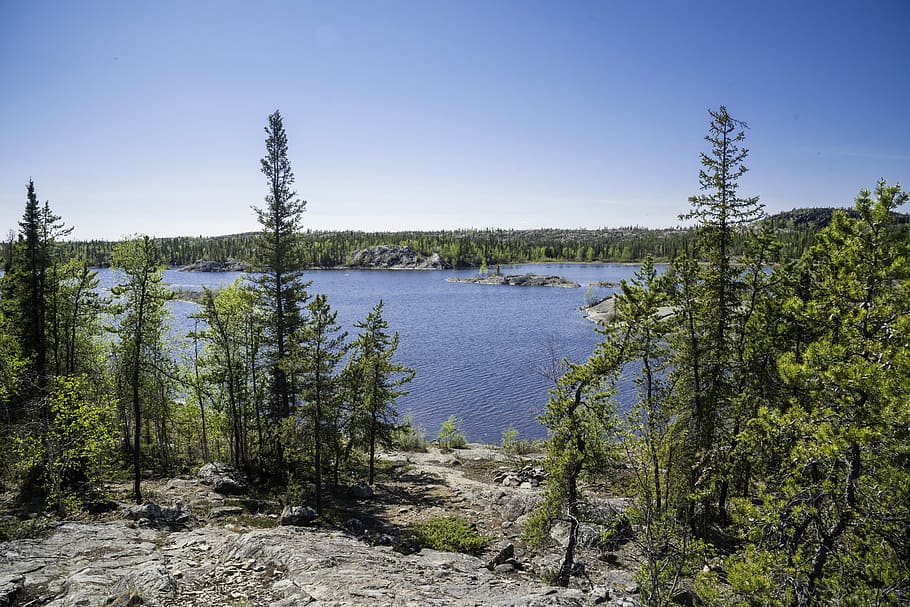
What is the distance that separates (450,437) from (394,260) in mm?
153961

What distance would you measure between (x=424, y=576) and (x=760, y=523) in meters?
8.40

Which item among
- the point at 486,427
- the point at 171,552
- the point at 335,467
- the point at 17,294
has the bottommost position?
the point at 486,427

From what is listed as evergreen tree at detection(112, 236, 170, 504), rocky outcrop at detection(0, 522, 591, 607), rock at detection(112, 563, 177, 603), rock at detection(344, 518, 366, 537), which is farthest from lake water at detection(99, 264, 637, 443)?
rock at detection(112, 563, 177, 603)

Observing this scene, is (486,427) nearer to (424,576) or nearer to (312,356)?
(312,356)

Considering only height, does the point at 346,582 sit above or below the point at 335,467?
above

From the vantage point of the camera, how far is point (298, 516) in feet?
62.6

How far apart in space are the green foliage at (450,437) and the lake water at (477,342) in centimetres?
127

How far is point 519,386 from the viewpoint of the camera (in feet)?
152

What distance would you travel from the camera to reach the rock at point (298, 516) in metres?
18.8

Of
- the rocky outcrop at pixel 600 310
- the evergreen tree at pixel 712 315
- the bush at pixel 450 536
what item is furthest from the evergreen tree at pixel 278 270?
the rocky outcrop at pixel 600 310

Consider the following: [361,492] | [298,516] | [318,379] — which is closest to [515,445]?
[361,492]

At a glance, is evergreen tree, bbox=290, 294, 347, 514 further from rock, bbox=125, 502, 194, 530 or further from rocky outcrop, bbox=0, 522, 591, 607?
rocky outcrop, bbox=0, 522, 591, 607

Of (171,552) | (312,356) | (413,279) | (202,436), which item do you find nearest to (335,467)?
(312,356)

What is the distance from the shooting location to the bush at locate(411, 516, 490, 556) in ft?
58.4
